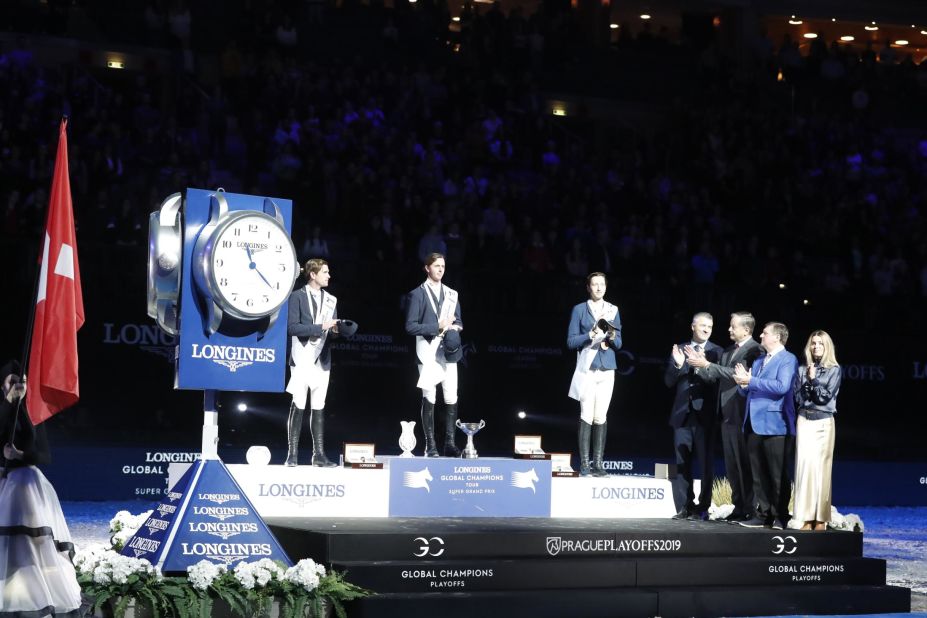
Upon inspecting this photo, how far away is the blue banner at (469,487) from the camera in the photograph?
11.2m

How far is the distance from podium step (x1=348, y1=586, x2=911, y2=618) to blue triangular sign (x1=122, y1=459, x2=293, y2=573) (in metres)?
0.82

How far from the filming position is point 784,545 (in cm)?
1049

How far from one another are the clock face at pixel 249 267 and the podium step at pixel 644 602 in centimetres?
212

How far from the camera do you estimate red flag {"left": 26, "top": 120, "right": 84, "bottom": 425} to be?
299 inches

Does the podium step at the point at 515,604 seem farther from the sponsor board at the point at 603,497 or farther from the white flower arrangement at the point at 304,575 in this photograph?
the sponsor board at the point at 603,497

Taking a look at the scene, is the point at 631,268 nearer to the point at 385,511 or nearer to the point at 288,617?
the point at 385,511

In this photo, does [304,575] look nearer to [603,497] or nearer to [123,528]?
[123,528]

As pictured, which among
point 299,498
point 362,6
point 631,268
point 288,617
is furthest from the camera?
point 362,6

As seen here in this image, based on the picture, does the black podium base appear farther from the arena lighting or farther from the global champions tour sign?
the global champions tour sign

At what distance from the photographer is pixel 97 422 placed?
1600cm

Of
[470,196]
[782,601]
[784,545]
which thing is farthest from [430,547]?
[470,196]

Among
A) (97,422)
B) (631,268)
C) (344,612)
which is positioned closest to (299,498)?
(344,612)

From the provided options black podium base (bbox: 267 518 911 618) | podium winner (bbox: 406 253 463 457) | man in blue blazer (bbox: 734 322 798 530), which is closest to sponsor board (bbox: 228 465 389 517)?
black podium base (bbox: 267 518 911 618)

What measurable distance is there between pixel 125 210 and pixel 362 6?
323 inches
